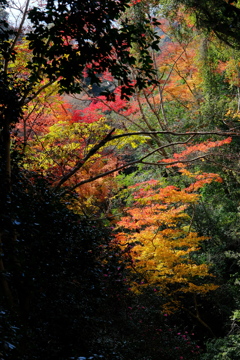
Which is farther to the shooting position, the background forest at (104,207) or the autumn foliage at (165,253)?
the autumn foliage at (165,253)

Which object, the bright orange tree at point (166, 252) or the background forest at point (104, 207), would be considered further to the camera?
the bright orange tree at point (166, 252)

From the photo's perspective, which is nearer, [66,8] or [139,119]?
[66,8]

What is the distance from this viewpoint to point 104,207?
12.5 metres

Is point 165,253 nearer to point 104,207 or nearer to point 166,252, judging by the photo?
point 166,252

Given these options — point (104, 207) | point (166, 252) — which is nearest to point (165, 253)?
point (166, 252)

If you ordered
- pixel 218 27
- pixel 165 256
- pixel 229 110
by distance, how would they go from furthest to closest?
A: 1. pixel 229 110
2. pixel 165 256
3. pixel 218 27

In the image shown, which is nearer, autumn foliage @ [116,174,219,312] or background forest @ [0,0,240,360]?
background forest @ [0,0,240,360]

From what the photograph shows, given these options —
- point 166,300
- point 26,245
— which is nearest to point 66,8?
point 26,245

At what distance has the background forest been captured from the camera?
2.74 m

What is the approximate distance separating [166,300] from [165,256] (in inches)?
47.9

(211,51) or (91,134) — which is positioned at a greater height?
(211,51)

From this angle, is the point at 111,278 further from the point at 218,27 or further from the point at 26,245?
the point at 218,27

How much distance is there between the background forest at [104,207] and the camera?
8.98 feet

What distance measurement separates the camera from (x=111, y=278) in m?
4.85
